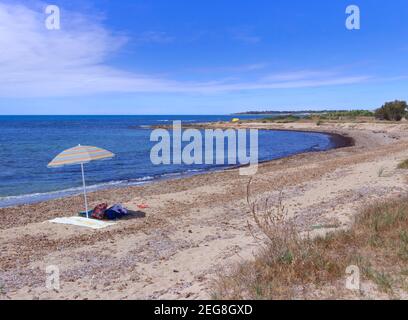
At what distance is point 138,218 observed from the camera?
12477 millimetres

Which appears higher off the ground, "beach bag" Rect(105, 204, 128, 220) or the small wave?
"beach bag" Rect(105, 204, 128, 220)

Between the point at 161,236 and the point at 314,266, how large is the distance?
504 cm

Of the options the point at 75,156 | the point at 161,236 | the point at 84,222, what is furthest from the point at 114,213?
the point at 161,236

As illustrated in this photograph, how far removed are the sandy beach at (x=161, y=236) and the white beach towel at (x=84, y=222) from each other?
317 millimetres

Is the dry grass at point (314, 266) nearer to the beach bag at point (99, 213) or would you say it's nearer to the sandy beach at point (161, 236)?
the sandy beach at point (161, 236)

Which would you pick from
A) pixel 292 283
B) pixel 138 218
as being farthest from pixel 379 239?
pixel 138 218

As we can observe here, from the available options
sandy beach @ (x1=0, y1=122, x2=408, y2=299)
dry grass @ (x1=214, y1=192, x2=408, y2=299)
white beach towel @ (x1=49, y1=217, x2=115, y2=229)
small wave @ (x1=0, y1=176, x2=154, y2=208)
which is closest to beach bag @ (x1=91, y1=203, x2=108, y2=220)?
white beach towel @ (x1=49, y1=217, x2=115, y2=229)

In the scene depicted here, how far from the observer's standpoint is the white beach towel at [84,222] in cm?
1141

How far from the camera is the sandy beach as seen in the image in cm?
685

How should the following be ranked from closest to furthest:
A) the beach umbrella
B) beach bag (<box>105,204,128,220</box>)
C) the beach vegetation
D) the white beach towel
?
the white beach towel
the beach umbrella
beach bag (<box>105,204,128,220</box>)
the beach vegetation

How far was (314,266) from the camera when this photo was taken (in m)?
5.88

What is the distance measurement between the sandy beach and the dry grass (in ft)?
1.20

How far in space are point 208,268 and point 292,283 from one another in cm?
221

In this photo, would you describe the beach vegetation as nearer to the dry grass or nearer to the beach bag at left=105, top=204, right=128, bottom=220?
the beach bag at left=105, top=204, right=128, bottom=220
